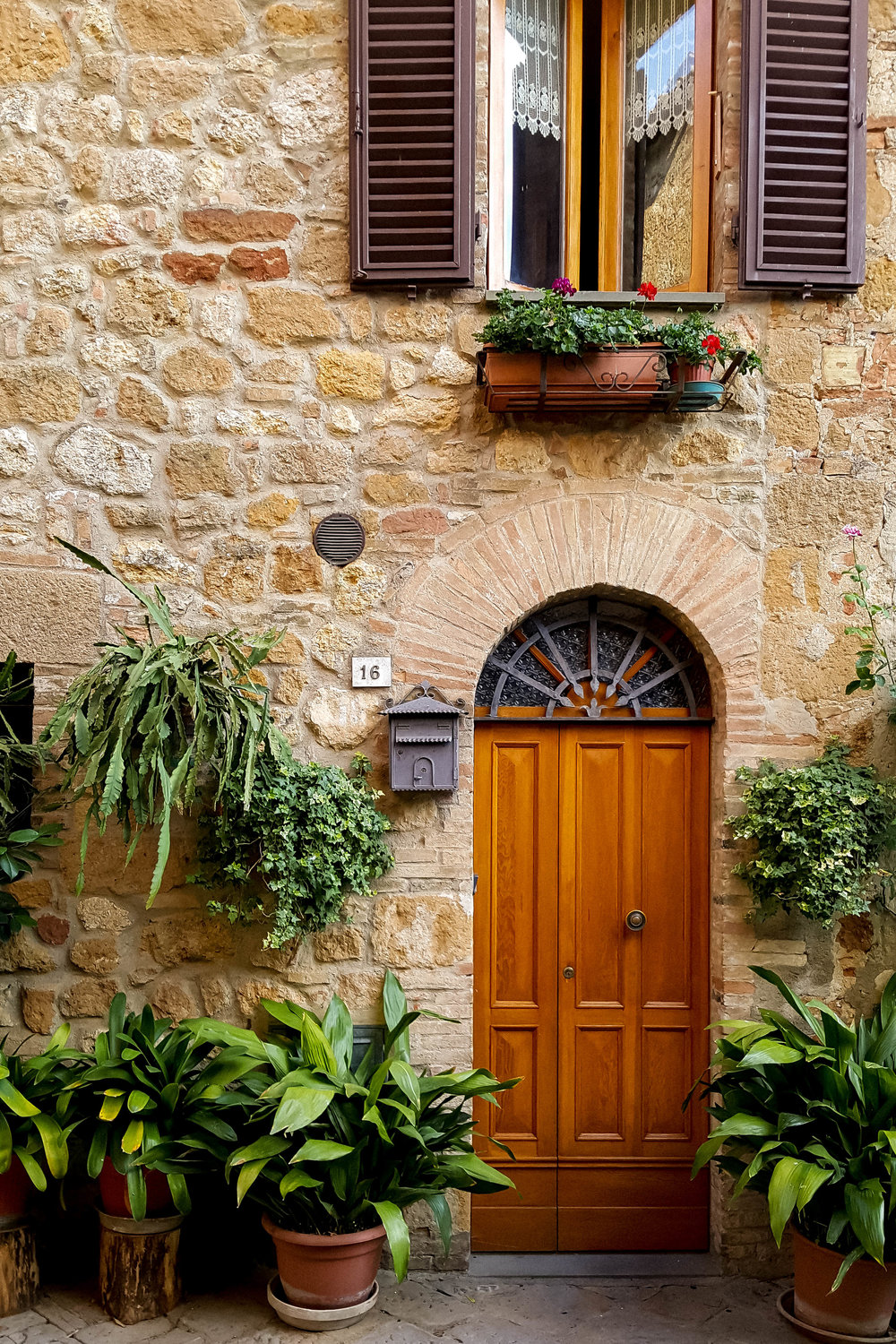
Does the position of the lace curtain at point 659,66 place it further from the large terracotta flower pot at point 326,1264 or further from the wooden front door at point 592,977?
the large terracotta flower pot at point 326,1264

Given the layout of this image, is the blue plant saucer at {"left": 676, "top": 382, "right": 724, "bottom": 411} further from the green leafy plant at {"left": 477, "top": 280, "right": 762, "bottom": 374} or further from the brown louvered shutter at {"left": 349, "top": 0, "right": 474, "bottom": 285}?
the brown louvered shutter at {"left": 349, "top": 0, "right": 474, "bottom": 285}

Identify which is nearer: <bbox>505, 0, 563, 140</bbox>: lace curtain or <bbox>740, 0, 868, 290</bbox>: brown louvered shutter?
<bbox>740, 0, 868, 290</bbox>: brown louvered shutter

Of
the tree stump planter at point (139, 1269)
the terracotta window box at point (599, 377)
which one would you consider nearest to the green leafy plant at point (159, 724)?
the tree stump planter at point (139, 1269)

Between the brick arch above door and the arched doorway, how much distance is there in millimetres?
200

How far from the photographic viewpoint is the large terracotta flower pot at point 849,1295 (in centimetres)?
323

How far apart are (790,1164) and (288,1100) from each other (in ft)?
5.13

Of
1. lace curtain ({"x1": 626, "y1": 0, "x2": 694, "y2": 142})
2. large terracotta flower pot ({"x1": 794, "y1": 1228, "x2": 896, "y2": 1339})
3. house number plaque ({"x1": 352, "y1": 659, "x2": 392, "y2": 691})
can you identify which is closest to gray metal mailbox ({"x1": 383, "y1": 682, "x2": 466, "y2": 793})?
house number plaque ({"x1": 352, "y1": 659, "x2": 392, "y2": 691})

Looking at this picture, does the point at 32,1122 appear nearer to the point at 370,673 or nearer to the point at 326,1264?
the point at 326,1264

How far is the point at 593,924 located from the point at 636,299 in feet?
7.95

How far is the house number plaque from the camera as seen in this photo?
12.9 ft

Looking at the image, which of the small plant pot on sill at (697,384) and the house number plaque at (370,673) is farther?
the house number plaque at (370,673)

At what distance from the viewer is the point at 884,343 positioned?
402 centimetres

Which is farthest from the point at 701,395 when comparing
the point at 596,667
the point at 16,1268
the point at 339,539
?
the point at 16,1268

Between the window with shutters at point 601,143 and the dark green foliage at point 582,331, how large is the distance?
54 cm
